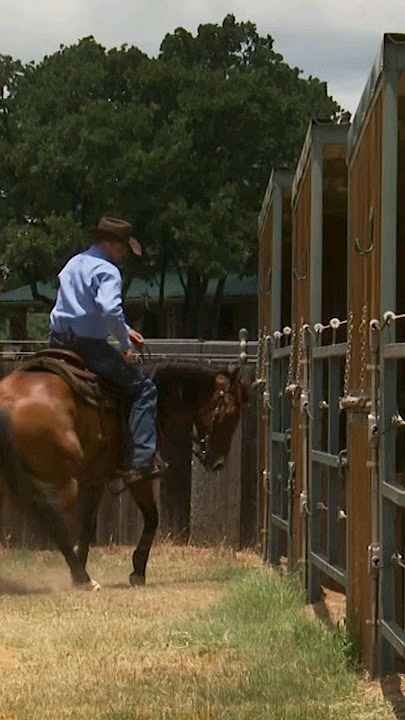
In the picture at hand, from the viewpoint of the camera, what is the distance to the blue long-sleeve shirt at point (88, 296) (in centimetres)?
991

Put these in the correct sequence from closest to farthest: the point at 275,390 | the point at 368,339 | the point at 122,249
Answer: the point at 368,339, the point at 122,249, the point at 275,390

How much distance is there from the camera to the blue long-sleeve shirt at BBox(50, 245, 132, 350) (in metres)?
9.91

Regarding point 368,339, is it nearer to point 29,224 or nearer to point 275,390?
point 275,390

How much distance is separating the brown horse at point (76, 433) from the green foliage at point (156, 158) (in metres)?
26.9

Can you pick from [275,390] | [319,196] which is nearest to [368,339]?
[319,196]

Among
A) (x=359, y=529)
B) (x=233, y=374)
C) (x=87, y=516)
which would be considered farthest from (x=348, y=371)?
(x=87, y=516)

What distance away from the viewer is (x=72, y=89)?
4259 centimetres

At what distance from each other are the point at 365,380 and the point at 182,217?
104 ft

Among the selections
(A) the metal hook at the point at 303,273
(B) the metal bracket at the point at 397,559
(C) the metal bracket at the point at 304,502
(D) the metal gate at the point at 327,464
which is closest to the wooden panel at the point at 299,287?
(A) the metal hook at the point at 303,273

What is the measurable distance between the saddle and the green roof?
3007 centimetres

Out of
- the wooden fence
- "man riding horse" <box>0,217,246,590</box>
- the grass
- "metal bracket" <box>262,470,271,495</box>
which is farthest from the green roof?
the grass

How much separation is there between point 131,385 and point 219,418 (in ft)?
3.35

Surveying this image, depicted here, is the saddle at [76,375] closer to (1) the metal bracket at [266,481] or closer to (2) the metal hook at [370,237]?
(1) the metal bracket at [266,481]

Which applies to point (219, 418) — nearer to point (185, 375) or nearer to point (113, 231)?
point (185, 375)
